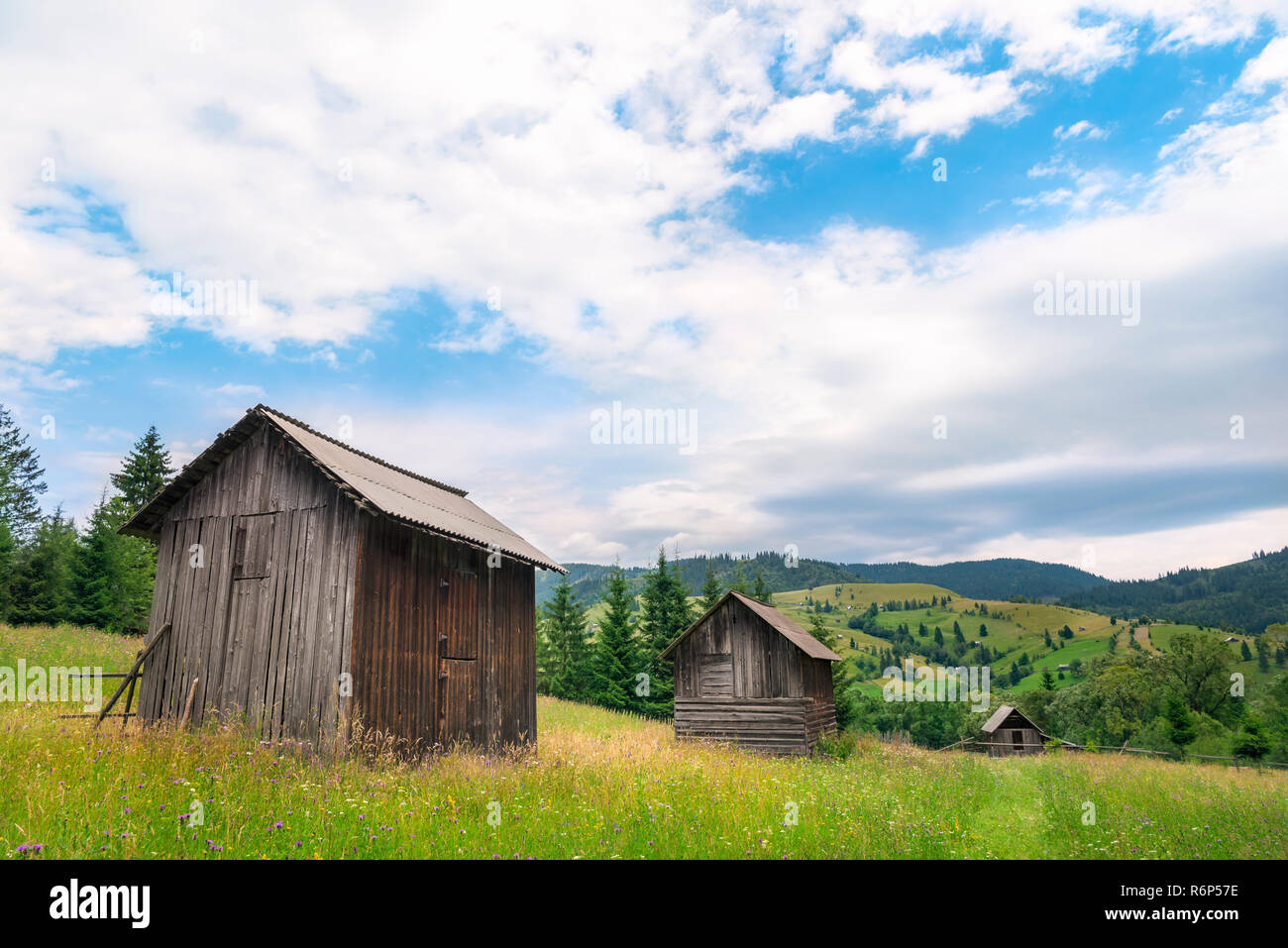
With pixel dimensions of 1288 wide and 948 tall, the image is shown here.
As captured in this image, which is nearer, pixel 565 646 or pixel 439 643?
pixel 439 643

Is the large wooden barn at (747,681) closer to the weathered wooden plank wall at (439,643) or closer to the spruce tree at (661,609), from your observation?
the weathered wooden plank wall at (439,643)

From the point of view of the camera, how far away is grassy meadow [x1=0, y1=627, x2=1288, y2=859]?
6.88 metres

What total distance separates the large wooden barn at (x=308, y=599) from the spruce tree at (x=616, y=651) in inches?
1118

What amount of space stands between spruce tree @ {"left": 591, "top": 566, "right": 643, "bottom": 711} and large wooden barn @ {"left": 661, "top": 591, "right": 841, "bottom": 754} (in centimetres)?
1740

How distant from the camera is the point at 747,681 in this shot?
25578 millimetres

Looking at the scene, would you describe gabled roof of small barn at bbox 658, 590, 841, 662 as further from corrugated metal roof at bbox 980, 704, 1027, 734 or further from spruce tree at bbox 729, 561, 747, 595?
corrugated metal roof at bbox 980, 704, 1027, 734

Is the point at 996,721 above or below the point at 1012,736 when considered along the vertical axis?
above

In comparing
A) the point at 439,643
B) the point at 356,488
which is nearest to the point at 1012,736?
the point at 439,643

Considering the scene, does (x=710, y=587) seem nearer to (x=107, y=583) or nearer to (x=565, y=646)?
(x=565, y=646)

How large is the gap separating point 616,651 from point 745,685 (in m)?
20.0

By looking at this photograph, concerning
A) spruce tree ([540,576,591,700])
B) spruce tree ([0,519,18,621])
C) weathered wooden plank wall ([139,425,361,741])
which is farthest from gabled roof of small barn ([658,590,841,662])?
spruce tree ([0,519,18,621])
